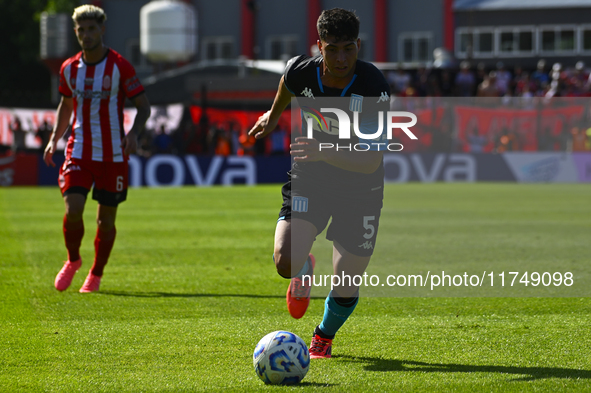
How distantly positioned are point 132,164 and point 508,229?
12380 millimetres

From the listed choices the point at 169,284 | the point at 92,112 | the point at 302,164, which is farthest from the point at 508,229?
the point at 302,164

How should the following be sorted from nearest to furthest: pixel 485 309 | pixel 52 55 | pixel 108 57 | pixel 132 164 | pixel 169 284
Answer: pixel 485 309, pixel 108 57, pixel 169 284, pixel 132 164, pixel 52 55

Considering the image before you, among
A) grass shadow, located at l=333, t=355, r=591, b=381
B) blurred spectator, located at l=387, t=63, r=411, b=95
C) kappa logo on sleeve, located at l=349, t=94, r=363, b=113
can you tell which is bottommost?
grass shadow, located at l=333, t=355, r=591, b=381

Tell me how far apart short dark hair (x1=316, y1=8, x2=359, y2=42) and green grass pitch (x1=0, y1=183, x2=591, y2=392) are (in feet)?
5.93

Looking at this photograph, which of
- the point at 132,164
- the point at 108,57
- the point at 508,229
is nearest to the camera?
the point at 108,57

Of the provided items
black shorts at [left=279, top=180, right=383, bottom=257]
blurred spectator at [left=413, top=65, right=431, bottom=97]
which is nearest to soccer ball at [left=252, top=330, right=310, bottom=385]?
black shorts at [left=279, top=180, right=383, bottom=257]

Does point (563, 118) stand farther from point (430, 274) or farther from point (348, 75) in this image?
point (348, 75)

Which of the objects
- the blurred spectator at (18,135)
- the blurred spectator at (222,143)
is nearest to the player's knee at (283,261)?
the blurred spectator at (222,143)

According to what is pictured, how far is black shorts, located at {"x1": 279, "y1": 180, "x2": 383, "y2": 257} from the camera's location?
4.57m

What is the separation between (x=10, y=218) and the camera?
13.9 m

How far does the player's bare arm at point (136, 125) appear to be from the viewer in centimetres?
661

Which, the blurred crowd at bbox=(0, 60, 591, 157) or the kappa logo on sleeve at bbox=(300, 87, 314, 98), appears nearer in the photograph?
the kappa logo on sleeve at bbox=(300, 87, 314, 98)

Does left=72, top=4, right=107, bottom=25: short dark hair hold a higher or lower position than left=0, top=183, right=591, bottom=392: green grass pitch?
higher

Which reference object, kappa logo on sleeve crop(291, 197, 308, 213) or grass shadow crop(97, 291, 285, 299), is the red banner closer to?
grass shadow crop(97, 291, 285, 299)
